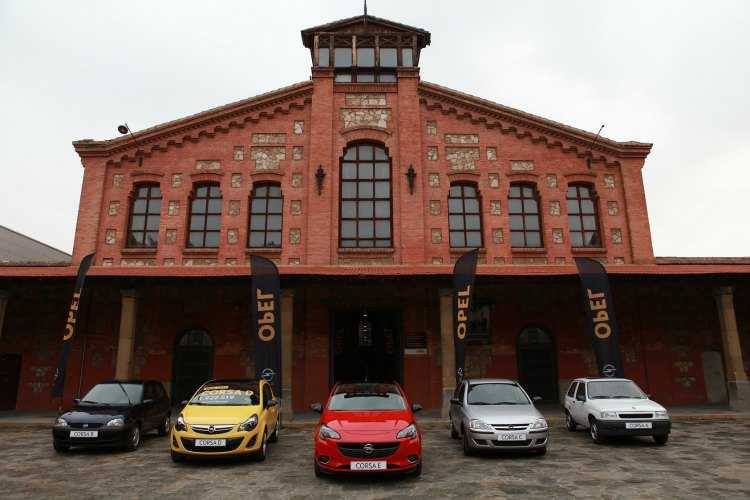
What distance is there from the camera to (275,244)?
17.6 meters

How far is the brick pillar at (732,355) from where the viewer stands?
1468cm

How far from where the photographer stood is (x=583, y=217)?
1836cm

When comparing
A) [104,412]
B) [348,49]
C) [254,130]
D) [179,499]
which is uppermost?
[348,49]

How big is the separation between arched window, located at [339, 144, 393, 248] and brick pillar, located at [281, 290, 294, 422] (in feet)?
11.2

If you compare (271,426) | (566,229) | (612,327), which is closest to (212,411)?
(271,426)

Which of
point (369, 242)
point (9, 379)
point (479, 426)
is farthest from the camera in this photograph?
point (369, 242)

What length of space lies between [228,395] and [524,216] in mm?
12711

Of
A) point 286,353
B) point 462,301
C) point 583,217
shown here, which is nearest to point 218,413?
point 286,353

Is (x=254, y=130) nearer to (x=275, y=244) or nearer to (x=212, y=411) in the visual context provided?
(x=275, y=244)

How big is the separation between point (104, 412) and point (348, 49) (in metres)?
16.0

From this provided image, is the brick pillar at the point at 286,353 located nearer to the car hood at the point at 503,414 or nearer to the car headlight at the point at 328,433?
the car hood at the point at 503,414

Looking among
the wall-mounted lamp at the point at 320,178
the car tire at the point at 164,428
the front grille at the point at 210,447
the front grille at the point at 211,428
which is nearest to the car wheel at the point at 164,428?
the car tire at the point at 164,428

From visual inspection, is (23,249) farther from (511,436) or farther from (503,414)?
(511,436)

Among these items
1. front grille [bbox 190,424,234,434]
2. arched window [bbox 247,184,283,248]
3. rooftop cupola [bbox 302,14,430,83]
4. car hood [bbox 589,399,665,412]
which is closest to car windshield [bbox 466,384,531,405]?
car hood [bbox 589,399,665,412]
